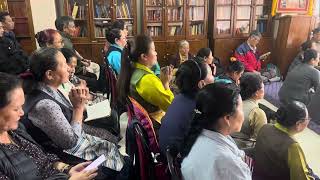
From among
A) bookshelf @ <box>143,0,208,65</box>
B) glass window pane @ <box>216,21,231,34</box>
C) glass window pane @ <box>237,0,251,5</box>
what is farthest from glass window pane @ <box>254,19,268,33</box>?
bookshelf @ <box>143,0,208,65</box>

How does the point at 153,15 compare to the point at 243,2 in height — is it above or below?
below

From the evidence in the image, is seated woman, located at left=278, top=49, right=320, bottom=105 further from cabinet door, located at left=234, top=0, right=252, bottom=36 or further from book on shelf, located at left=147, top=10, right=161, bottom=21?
book on shelf, located at left=147, top=10, right=161, bottom=21

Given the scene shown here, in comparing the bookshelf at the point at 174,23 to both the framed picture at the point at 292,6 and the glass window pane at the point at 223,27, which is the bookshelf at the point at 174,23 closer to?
the glass window pane at the point at 223,27

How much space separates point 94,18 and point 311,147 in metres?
3.75

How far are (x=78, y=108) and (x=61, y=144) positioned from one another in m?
0.25

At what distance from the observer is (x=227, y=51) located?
5.54m

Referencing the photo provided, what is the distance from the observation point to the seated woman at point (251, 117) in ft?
7.19

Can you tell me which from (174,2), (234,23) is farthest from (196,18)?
(234,23)

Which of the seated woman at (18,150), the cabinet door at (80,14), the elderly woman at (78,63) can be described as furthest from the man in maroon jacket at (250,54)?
the seated woman at (18,150)

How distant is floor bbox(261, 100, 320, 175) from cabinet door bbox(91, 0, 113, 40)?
11.4 ft

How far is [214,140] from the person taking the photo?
1.27 meters

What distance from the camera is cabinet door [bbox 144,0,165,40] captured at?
204 inches

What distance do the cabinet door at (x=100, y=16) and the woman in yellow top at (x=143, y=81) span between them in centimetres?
291

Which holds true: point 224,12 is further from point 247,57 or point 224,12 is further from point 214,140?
point 214,140
